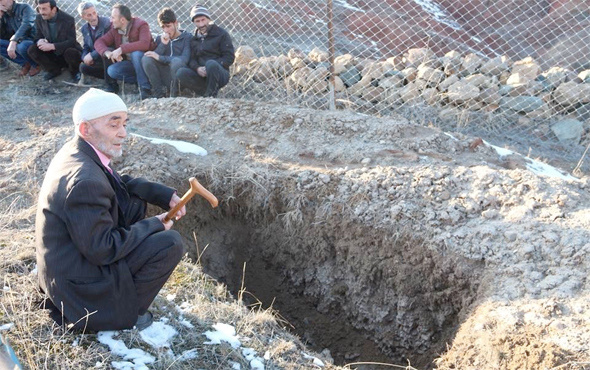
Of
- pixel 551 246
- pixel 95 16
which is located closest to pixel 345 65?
pixel 95 16

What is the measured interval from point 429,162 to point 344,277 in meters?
1.12

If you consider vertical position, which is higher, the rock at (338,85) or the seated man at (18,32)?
the seated man at (18,32)

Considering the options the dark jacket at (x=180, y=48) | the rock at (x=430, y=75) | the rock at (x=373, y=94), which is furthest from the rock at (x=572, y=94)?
the dark jacket at (x=180, y=48)

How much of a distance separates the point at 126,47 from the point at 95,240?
470 centimetres

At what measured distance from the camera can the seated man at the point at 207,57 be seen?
6859 millimetres

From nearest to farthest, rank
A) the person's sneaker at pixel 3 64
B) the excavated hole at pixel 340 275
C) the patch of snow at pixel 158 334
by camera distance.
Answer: the patch of snow at pixel 158 334 → the excavated hole at pixel 340 275 → the person's sneaker at pixel 3 64

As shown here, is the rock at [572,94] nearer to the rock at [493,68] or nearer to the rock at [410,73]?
the rock at [493,68]

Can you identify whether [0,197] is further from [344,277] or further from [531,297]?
[531,297]

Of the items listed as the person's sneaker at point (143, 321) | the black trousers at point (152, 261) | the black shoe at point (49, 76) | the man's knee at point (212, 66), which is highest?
the black trousers at point (152, 261)

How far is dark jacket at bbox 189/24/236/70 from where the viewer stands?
22.7ft

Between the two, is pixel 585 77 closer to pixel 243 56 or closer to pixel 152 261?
pixel 243 56

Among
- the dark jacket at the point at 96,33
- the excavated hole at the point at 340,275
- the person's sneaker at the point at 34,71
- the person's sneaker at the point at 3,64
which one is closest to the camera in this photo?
the excavated hole at the point at 340,275

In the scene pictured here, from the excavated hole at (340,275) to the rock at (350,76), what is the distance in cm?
286

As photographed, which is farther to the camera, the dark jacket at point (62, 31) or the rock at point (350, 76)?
the dark jacket at point (62, 31)
